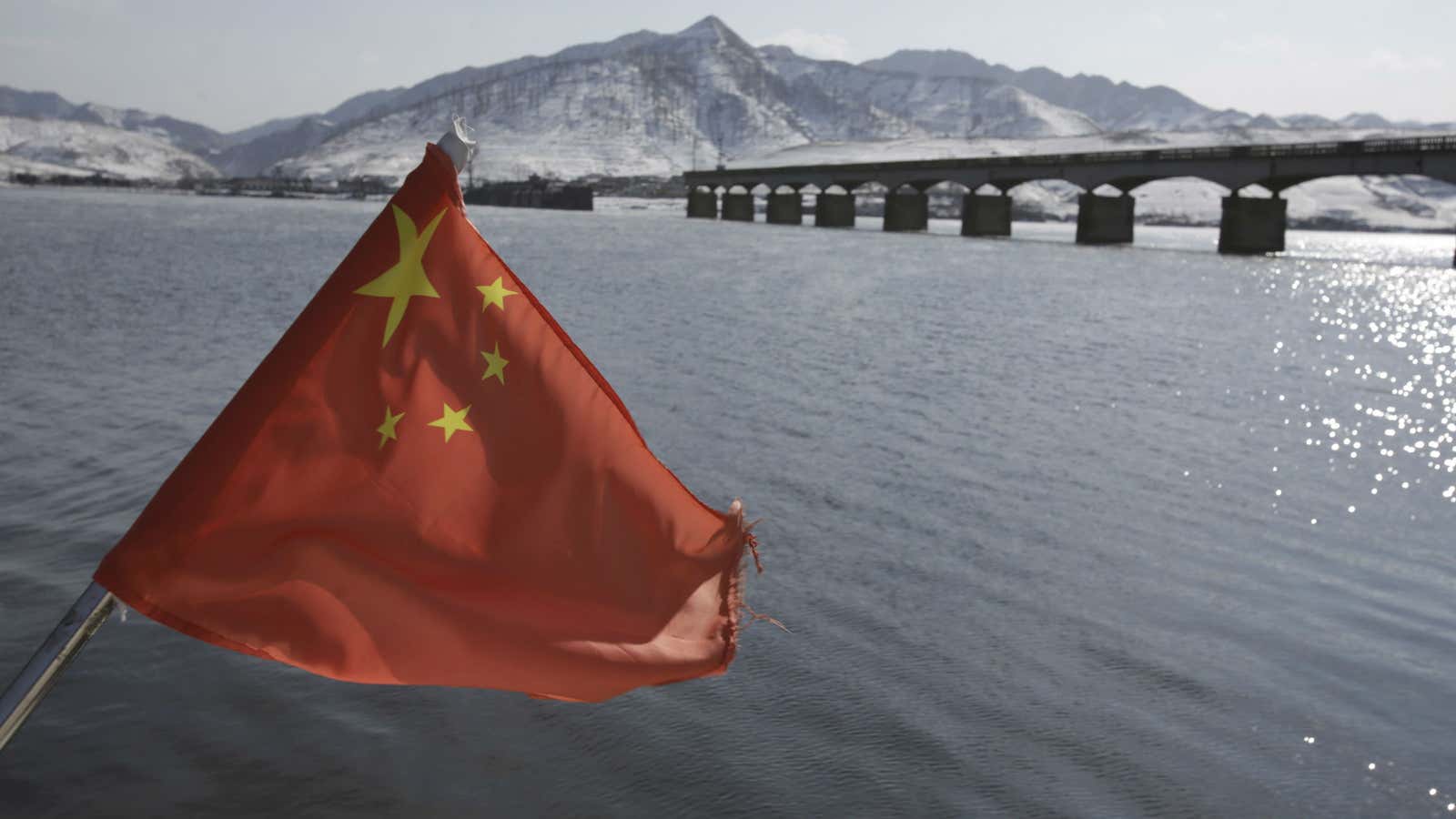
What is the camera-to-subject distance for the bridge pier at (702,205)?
169m

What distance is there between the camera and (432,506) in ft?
14.4

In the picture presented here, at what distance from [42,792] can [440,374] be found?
3.93 m

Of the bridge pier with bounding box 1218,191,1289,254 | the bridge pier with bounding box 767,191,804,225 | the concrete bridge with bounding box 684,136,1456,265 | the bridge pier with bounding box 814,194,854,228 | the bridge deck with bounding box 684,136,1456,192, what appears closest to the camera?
the bridge deck with bounding box 684,136,1456,192

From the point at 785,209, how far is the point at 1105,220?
175 feet

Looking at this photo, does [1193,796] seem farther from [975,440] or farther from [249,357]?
[249,357]

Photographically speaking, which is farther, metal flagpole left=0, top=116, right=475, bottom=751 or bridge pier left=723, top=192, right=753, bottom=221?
bridge pier left=723, top=192, right=753, bottom=221

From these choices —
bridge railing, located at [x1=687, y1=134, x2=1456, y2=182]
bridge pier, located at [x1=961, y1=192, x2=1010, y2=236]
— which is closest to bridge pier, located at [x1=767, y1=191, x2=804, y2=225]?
bridge railing, located at [x1=687, y1=134, x2=1456, y2=182]

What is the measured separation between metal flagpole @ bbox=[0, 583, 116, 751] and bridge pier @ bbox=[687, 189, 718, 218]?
16620 centimetres

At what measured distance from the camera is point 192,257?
5662 centimetres

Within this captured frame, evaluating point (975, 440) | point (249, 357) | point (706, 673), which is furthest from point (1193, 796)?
point (249, 357)

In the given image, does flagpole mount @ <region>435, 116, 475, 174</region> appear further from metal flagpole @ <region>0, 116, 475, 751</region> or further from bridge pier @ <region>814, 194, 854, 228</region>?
bridge pier @ <region>814, 194, 854, 228</region>

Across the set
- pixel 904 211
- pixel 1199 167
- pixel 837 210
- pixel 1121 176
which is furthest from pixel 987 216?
pixel 1199 167

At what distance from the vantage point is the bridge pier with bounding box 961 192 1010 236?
119812mm

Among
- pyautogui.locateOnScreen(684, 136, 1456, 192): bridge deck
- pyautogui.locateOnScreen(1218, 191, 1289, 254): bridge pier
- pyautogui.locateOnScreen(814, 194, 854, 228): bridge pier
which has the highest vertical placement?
pyautogui.locateOnScreen(684, 136, 1456, 192): bridge deck
